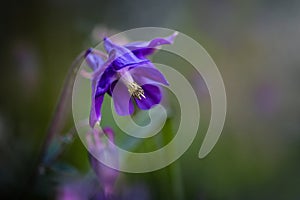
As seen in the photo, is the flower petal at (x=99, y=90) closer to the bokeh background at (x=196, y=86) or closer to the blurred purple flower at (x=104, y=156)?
the blurred purple flower at (x=104, y=156)

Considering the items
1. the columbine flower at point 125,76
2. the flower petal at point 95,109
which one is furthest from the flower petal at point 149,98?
the flower petal at point 95,109

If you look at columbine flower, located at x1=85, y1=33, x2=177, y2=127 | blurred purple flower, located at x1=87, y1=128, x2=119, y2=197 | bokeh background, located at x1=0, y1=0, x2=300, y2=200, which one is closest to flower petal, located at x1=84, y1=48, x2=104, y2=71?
columbine flower, located at x1=85, y1=33, x2=177, y2=127

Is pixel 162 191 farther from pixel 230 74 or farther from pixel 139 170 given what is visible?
pixel 230 74

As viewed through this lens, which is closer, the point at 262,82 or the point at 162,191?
the point at 162,191

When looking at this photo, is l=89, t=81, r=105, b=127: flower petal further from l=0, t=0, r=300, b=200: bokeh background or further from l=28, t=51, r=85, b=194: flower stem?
l=0, t=0, r=300, b=200: bokeh background

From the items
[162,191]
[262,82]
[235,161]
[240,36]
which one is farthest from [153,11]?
[162,191]

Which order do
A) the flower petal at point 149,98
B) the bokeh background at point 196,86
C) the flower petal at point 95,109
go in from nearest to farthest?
the flower petal at point 95,109 < the flower petal at point 149,98 < the bokeh background at point 196,86

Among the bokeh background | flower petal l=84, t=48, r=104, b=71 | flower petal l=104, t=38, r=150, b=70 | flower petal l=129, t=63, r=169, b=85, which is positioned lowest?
the bokeh background
